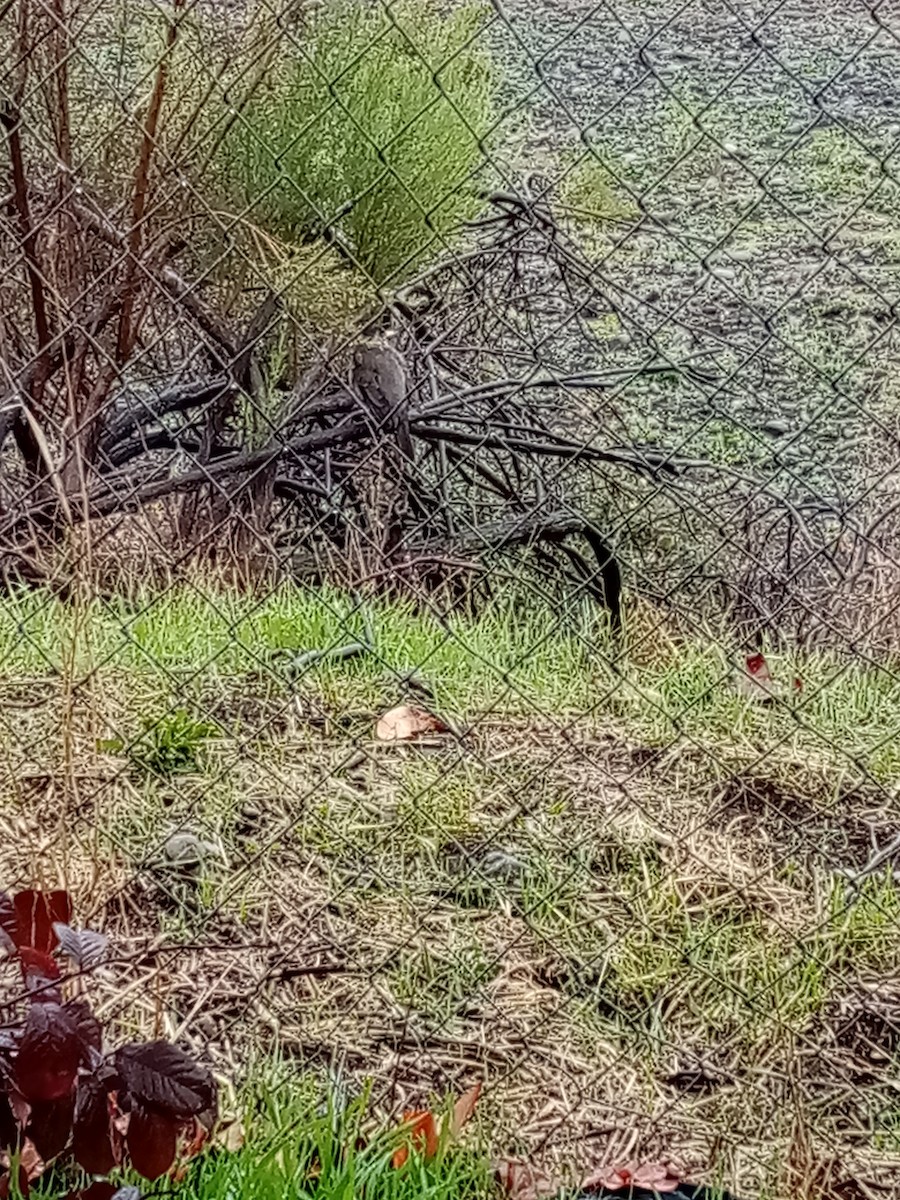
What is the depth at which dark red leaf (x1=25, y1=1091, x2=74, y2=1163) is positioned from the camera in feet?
2.84

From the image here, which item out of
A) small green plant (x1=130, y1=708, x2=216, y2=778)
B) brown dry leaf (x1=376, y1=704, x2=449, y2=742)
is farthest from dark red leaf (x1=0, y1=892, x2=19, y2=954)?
brown dry leaf (x1=376, y1=704, x2=449, y2=742)

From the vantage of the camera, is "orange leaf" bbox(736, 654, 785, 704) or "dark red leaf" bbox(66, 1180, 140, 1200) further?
"orange leaf" bbox(736, 654, 785, 704)

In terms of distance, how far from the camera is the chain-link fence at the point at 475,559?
4.39 feet

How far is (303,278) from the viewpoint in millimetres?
2119

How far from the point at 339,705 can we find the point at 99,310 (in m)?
0.91

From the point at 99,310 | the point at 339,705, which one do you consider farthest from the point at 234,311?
the point at 339,705

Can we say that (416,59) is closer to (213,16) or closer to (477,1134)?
(213,16)

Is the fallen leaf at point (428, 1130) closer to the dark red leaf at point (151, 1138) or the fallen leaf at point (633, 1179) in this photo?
the fallen leaf at point (633, 1179)

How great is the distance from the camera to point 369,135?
6.38 feet

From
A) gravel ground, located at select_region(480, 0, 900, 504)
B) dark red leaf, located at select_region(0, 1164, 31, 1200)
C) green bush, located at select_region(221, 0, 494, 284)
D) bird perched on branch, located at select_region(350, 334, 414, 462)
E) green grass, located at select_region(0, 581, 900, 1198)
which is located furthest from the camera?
bird perched on branch, located at select_region(350, 334, 414, 462)

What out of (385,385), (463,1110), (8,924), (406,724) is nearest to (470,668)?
(406,724)

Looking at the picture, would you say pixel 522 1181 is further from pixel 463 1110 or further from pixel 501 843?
pixel 501 843

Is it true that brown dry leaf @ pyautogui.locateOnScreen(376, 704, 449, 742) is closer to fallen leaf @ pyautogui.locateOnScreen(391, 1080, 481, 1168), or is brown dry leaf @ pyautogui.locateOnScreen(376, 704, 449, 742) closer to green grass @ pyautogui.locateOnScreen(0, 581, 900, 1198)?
green grass @ pyautogui.locateOnScreen(0, 581, 900, 1198)

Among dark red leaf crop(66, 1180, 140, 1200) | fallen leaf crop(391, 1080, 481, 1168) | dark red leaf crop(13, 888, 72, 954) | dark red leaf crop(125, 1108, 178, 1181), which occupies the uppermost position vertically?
dark red leaf crop(13, 888, 72, 954)
